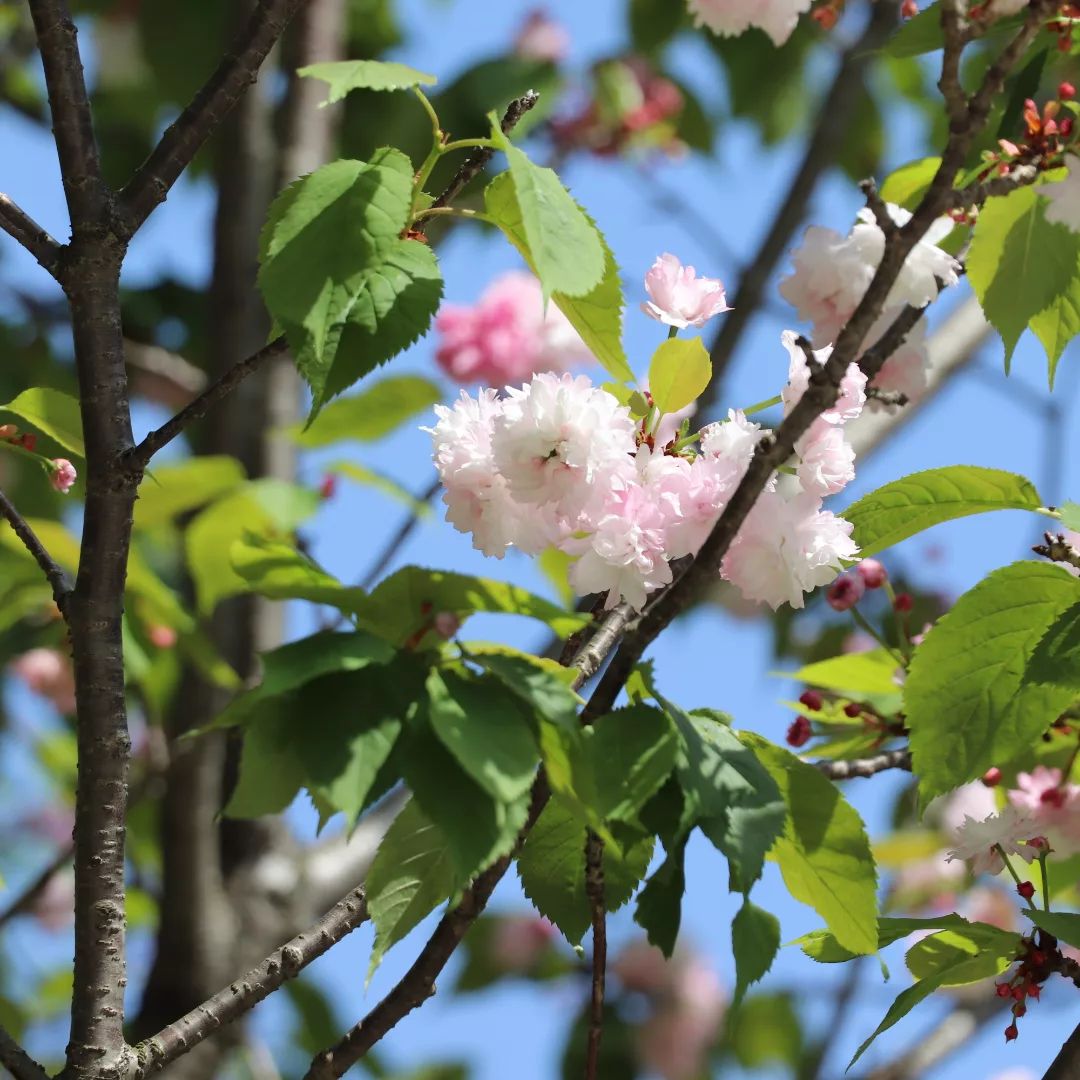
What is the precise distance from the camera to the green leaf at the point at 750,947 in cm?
88

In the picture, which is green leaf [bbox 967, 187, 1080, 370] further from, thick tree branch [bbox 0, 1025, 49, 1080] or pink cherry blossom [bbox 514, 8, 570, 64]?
pink cherry blossom [bbox 514, 8, 570, 64]

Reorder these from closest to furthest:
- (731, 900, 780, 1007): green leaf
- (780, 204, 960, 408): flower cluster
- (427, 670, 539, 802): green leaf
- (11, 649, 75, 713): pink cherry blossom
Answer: (427, 670, 539, 802): green leaf, (731, 900, 780, 1007): green leaf, (780, 204, 960, 408): flower cluster, (11, 649, 75, 713): pink cherry blossom

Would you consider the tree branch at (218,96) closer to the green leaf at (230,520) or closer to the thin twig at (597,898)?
the thin twig at (597,898)

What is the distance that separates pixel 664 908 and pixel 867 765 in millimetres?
434

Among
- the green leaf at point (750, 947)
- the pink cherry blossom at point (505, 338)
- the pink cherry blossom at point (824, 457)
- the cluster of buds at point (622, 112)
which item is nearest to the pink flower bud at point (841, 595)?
the pink cherry blossom at point (824, 457)

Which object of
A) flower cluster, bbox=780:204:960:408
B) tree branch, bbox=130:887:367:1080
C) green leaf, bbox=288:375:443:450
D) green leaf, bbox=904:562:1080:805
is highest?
green leaf, bbox=288:375:443:450

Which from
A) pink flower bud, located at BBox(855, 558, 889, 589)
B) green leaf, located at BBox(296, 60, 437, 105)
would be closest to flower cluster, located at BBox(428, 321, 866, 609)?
green leaf, located at BBox(296, 60, 437, 105)

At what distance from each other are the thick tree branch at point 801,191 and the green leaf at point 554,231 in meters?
1.81

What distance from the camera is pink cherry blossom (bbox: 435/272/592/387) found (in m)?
2.92

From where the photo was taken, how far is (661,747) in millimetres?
876

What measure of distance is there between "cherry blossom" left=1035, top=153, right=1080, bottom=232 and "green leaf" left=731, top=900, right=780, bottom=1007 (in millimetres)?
626

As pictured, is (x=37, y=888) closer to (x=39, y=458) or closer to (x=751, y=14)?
(x=39, y=458)

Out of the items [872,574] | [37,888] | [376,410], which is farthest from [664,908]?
[376,410]

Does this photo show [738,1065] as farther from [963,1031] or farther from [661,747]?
[661,747]
